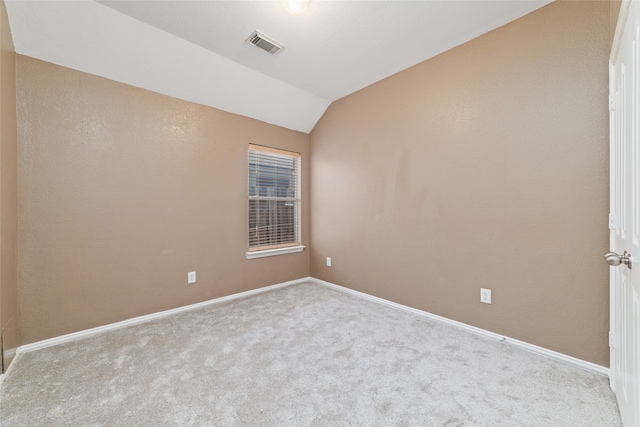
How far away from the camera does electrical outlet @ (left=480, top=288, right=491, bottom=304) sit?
2.29 m

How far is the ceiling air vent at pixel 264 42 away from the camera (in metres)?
2.32

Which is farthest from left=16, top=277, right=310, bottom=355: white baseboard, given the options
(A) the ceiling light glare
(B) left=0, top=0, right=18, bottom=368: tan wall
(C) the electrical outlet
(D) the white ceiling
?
(A) the ceiling light glare

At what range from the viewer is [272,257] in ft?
12.0

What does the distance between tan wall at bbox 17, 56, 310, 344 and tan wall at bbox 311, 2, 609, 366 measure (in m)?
1.74

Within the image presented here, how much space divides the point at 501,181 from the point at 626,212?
1037 mm

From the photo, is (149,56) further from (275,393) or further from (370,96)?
(275,393)

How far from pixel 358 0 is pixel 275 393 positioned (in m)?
2.72

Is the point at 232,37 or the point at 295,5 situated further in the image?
the point at 232,37

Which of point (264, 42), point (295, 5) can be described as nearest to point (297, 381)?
point (295, 5)

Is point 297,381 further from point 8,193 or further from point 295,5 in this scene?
point 295,5

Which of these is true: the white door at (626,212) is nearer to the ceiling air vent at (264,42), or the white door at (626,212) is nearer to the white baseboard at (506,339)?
the white baseboard at (506,339)

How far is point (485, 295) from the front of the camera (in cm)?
231

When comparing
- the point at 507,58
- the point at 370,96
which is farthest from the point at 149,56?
the point at 507,58

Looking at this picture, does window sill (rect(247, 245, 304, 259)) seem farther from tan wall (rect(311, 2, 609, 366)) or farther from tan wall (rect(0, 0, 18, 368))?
tan wall (rect(0, 0, 18, 368))
